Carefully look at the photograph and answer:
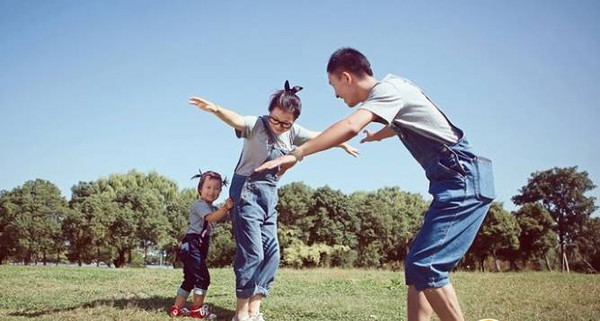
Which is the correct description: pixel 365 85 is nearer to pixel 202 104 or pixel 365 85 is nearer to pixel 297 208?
pixel 202 104

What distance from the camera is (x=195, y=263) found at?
17.0 feet

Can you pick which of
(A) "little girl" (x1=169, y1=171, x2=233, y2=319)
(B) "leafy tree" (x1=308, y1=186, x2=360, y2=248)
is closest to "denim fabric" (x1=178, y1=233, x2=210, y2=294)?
(A) "little girl" (x1=169, y1=171, x2=233, y2=319)

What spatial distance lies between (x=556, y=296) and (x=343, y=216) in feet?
128

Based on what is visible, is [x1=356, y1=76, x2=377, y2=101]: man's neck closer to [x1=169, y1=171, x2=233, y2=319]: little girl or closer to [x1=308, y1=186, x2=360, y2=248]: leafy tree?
[x1=169, y1=171, x2=233, y2=319]: little girl

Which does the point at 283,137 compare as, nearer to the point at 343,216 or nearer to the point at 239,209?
the point at 239,209

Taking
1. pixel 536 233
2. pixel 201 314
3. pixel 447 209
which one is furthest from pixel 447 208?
pixel 536 233

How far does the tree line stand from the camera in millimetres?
40750

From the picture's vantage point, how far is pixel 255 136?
465cm

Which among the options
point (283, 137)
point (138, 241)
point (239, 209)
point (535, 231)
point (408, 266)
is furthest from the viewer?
point (138, 241)

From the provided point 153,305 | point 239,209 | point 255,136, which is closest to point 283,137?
point 255,136

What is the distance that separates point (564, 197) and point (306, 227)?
27396 mm

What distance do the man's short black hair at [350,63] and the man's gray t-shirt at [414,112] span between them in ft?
0.72

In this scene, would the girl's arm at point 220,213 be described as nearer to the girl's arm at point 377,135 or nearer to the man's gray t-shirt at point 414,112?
the girl's arm at point 377,135

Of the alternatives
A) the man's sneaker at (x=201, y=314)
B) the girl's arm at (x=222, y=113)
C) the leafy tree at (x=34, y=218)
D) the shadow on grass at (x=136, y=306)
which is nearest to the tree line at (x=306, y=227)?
the leafy tree at (x=34, y=218)
